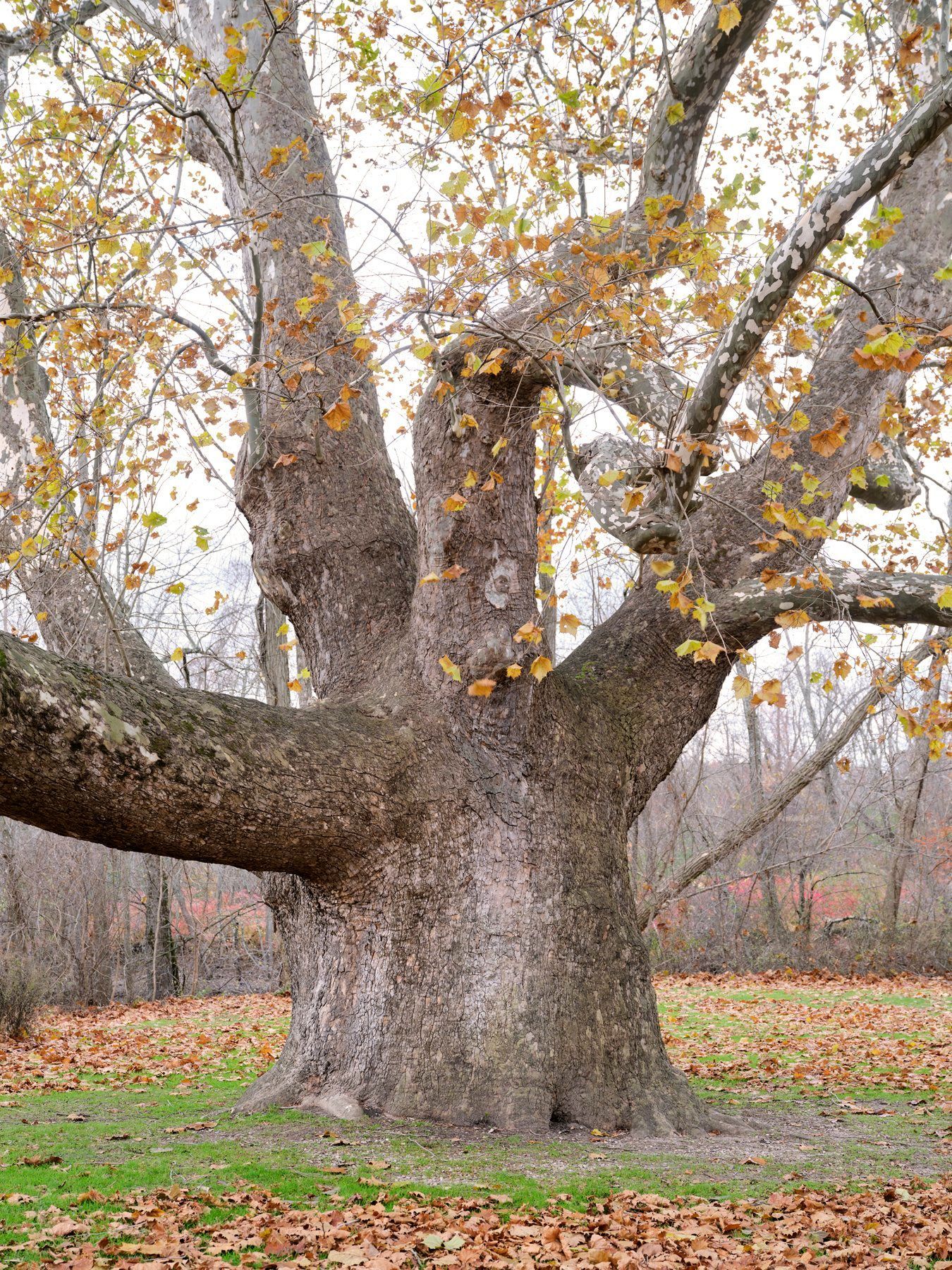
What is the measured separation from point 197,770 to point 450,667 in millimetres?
1465

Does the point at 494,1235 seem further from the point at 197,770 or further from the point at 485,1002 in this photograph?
the point at 197,770

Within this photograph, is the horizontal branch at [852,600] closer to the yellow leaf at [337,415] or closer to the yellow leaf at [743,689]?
the yellow leaf at [743,689]

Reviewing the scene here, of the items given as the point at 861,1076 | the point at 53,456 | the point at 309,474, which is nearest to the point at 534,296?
the point at 309,474

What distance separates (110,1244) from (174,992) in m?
12.4

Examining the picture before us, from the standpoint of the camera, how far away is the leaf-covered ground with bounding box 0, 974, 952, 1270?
3.23 meters

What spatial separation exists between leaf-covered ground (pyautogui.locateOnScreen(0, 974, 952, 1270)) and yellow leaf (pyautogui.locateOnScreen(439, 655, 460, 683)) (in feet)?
7.24

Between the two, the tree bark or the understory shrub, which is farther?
the understory shrub

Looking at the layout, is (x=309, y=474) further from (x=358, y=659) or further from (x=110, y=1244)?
(x=110, y=1244)

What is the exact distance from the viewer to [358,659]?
5.93m

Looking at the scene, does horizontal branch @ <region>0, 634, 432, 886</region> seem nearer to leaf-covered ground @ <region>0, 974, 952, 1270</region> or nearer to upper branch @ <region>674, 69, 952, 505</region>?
leaf-covered ground @ <region>0, 974, 952, 1270</region>

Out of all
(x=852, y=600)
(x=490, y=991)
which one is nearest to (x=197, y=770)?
(x=490, y=991)

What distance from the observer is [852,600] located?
5.38 meters

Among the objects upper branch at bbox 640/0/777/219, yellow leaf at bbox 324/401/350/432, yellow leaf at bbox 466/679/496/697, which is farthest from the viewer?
yellow leaf at bbox 466/679/496/697

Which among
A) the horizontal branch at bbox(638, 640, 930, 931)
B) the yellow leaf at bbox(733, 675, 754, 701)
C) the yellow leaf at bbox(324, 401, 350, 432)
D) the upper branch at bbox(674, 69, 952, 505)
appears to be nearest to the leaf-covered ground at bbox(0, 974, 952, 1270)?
the yellow leaf at bbox(733, 675, 754, 701)
